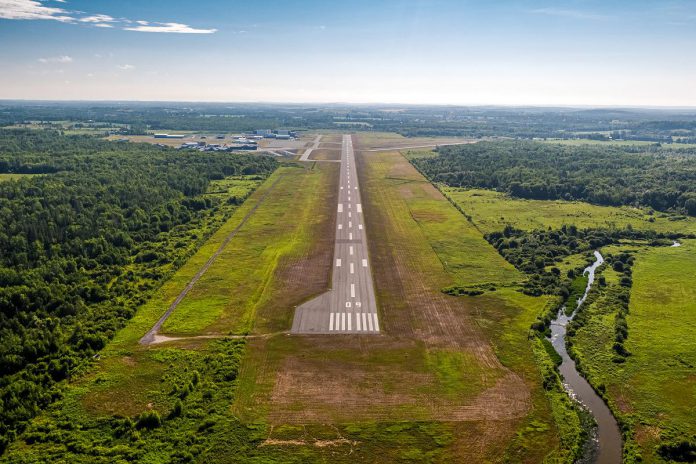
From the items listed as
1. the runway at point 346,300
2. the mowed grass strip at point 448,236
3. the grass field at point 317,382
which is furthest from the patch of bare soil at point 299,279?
the mowed grass strip at point 448,236

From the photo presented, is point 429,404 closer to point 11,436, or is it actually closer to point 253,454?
point 253,454

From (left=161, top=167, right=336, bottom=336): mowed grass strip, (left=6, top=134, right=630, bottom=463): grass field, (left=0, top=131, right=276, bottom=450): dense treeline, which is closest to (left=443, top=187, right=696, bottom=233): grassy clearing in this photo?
(left=6, top=134, right=630, bottom=463): grass field

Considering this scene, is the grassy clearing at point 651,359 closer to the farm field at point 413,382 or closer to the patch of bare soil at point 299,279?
the farm field at point 413,382

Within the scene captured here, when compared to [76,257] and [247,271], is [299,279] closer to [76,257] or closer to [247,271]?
[247,271]

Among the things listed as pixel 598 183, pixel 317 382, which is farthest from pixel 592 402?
pixel 598 183

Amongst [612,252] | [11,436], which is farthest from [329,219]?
[11,436]

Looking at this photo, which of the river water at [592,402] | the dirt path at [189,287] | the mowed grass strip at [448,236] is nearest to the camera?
the river water at [592,402]
